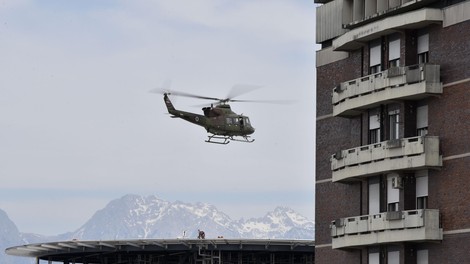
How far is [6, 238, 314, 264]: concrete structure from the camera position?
516ft

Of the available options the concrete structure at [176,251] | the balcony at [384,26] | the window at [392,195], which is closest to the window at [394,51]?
the balcony at [384,26]

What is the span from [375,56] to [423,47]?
444 centimetres

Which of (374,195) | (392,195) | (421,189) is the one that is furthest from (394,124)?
(374,195)

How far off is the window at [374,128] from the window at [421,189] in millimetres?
4517

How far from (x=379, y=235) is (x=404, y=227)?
8.18 ft

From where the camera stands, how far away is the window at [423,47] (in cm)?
8850

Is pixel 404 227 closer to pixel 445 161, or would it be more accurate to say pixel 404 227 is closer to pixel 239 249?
pixel 445 161

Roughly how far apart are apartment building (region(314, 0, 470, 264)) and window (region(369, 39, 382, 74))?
2.5 inches

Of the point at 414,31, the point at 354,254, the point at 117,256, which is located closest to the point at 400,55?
the point at 414,31

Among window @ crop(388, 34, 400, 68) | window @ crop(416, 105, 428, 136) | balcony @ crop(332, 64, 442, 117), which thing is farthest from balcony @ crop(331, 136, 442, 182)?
window @ crop(388, 34, 400, 68)

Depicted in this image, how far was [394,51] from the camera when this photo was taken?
3551 inches

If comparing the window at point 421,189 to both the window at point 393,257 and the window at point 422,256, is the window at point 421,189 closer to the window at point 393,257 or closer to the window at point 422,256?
the window at point 422,256

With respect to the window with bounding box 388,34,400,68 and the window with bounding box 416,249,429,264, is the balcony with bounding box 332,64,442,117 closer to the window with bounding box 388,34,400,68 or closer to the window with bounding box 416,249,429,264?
the window with bounding box 388,34,400,68

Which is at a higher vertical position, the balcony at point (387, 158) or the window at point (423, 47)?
the window at point (423, 47)
